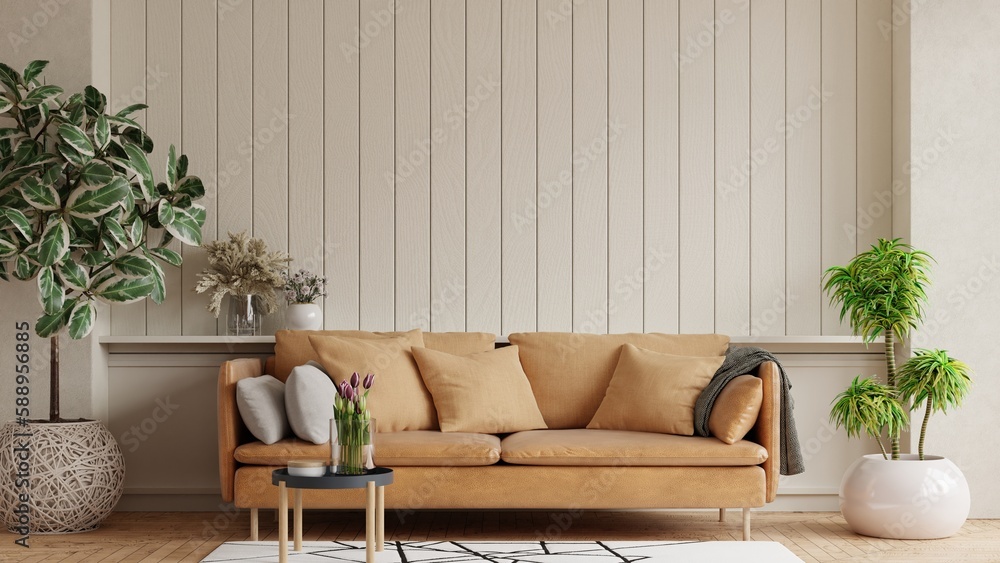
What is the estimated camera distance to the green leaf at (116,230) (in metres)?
4.13

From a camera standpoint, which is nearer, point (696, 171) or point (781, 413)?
point (781, 413)

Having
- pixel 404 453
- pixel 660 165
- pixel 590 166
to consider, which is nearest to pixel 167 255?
pixel 404 453

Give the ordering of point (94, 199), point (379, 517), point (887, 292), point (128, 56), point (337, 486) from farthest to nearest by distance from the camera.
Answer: point (128, 56)
point (887, 292)
point (94, 199)
point (379, 517)
point (337, 486)

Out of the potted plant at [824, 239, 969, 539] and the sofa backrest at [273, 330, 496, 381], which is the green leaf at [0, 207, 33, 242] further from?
the potted plant at [824, 239, 969, 539]

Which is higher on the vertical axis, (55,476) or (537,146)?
(537,146)

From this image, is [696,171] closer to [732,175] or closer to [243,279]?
[732,175]

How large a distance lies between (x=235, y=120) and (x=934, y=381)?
142 inches

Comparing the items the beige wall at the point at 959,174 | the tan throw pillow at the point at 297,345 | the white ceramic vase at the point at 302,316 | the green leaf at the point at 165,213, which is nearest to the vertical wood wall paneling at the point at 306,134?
the white ceramic vase at the point at 302,316

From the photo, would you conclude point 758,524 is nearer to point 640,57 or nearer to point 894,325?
point 894,325

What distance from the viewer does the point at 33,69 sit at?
4262 millimetres

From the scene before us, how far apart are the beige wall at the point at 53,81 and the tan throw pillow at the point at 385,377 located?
1236 mm

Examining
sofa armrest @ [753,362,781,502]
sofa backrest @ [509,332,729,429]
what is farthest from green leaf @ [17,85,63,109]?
sofa armrest @ [753,362,781,502]

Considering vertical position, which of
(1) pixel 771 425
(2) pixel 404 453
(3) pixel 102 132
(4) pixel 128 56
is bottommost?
(2) pixel 404 453

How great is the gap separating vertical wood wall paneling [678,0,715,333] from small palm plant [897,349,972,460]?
1.02 meters
